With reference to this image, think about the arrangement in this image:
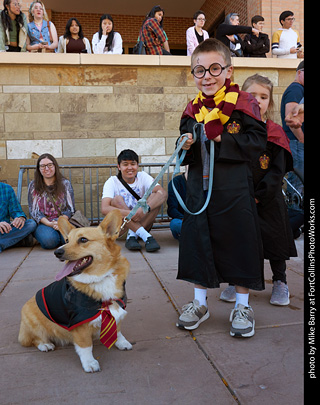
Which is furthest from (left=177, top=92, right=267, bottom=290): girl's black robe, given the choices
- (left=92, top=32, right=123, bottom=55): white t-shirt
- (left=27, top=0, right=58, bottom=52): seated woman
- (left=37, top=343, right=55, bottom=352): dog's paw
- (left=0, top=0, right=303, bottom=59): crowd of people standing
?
(left=27, top=0, right=58, bottom=52): seated woman

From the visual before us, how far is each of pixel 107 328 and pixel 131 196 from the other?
12.3 ft

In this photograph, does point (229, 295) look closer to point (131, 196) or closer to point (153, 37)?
point (131, 196)

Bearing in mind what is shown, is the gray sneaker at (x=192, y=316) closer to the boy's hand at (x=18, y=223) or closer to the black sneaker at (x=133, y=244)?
the black sneaker at (x=133, y=244)

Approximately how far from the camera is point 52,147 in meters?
7.97

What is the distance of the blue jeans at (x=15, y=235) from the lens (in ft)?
18.9

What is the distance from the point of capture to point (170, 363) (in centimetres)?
233

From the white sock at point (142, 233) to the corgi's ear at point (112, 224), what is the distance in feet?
10.4

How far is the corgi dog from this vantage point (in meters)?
2.31

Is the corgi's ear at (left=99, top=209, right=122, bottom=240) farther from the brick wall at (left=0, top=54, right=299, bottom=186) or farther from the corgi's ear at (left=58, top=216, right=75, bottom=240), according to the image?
the brick wall at (left=0, top=54, right=299, bottom=186)

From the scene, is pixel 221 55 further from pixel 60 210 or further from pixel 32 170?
pixel 32 170

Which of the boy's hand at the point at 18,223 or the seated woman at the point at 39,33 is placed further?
the seated woman at the point at 39,33

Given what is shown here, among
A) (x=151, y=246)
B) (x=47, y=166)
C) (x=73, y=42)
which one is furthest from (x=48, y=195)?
(x=73, y=42)

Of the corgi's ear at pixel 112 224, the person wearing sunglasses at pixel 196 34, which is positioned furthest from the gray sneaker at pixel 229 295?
the person wearing sunglasses at pixel 196 34
